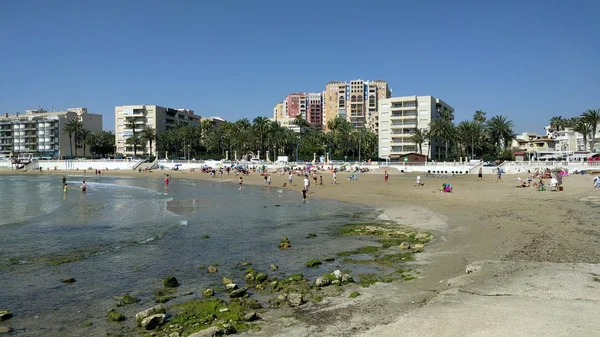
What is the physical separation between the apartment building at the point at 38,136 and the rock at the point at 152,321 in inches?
5916

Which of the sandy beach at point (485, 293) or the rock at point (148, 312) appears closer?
the sandy beach at point (485, 293)

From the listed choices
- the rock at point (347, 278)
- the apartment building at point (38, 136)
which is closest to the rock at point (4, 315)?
the rock at point (347, 278)

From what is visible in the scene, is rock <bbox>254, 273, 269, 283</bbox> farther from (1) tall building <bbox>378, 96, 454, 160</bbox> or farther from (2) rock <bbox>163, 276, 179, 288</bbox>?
(1) tall building <bbox>378, 96, 454, 160</bbox>

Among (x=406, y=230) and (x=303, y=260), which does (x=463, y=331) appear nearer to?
(x=303, y=260)

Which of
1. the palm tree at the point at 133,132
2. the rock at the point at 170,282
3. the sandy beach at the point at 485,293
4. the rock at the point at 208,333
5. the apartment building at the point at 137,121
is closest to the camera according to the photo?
the sandy beach at the point at 485,293

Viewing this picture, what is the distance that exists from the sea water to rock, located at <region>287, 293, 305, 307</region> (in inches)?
96.5

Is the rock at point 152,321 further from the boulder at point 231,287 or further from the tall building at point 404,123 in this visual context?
the tall building at point 404,123

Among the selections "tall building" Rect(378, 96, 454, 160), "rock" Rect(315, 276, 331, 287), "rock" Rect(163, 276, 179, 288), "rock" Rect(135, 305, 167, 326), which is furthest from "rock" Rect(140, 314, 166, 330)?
"tall building" Rect(378, 96, 454, 160)

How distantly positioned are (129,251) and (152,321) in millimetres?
8269

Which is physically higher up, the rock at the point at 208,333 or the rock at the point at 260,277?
the rock at the point at 208,333

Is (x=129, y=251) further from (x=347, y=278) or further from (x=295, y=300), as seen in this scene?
(x=295, y=300)

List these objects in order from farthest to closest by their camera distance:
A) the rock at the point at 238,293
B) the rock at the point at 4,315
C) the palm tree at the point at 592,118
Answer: the palm tree at the point at 592,118
the rock at the point at 238,293
the rock at the point at 4,315

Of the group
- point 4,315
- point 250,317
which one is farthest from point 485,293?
point 4,315

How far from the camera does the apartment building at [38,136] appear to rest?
141 metres
